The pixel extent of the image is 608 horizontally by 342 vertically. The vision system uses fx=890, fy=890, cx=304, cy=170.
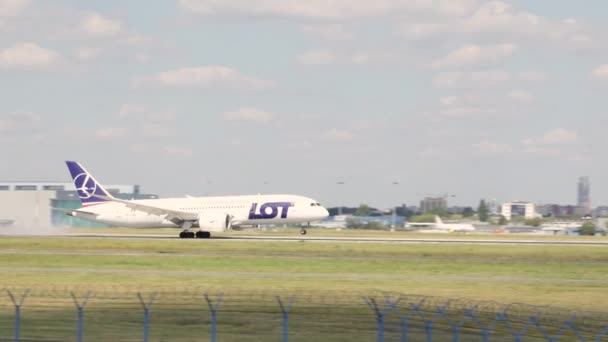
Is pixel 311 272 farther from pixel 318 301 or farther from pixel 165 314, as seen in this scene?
pixel 165 314

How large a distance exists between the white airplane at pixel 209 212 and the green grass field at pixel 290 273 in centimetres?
796

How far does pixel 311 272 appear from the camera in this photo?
2245 inches

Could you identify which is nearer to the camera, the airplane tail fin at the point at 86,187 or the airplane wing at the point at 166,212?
the airplane wing at the point at 166,212

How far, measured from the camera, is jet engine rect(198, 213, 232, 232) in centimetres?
9156

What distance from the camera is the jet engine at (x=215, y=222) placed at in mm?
91562

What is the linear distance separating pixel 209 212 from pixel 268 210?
20.4 ft

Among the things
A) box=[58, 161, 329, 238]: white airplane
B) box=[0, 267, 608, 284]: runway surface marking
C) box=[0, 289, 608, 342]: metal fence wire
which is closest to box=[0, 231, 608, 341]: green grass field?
box=[0, 267, 608, 284]: runway surface marking

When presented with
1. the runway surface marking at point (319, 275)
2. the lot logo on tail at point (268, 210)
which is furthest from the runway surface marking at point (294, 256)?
the lot logo on tail at point (268, 210)

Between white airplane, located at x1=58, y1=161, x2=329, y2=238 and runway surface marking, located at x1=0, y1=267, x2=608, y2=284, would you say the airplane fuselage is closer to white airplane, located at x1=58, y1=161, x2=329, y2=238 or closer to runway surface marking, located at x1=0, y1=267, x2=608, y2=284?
white airplane, located at x1=58, y1=161, x2=329, y2=238

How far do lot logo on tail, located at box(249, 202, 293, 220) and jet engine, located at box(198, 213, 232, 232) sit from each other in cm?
257

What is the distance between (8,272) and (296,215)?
41505mm

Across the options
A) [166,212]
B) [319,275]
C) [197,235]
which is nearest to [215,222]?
[197,235]

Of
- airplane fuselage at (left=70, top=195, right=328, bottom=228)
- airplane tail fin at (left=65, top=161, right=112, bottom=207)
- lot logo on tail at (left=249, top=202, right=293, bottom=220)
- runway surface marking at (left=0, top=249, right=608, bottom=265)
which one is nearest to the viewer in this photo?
Answer: runway surface marking at (left=0, top=249, right=608, bottom=265)

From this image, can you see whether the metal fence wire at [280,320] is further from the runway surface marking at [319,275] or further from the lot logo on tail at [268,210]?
the lot logo on tail at [268,210]
